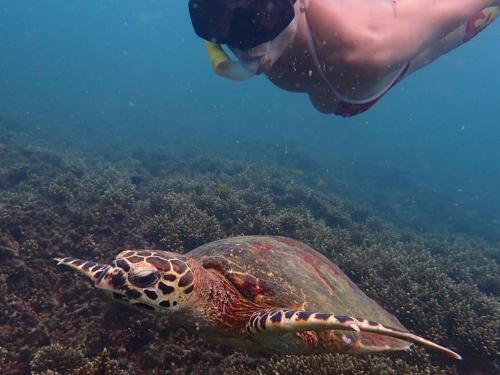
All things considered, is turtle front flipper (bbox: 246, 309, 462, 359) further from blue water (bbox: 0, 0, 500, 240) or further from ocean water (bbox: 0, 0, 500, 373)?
blue water (bbox: 0, 0, 500, 240)

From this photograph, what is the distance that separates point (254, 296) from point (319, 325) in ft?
2.71

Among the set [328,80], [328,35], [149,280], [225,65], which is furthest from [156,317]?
[328,35]

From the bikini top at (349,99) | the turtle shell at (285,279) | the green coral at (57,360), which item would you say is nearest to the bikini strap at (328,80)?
the bikini top at (349,99)

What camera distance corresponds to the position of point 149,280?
7.50 feet

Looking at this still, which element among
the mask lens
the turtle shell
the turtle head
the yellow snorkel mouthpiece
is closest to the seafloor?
the turtle shell

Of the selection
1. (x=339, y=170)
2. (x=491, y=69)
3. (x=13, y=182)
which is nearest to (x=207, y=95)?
(x=339, y=170)

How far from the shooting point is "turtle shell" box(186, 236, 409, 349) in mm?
2879

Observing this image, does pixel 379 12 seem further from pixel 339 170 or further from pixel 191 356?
pixel 339 170

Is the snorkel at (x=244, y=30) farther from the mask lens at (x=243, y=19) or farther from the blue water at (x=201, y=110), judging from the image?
the blue water at (x=201, y=110)

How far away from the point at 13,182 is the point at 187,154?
10.8 metres

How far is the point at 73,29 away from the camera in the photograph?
120 metres

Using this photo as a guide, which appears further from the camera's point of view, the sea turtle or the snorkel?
the sea turtle

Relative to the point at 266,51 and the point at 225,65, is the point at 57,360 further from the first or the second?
the point at 266,51

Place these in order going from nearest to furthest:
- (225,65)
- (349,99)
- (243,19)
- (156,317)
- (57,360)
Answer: (243,19) < (225,65) < (349,99) < (57,360) < (156,317)
